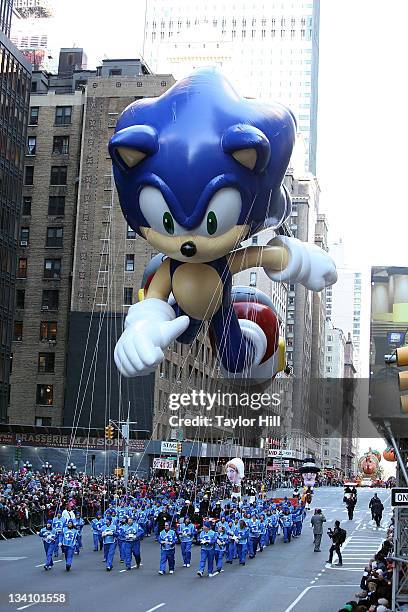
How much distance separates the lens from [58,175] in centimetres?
7331

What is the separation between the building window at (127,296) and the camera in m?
65.4

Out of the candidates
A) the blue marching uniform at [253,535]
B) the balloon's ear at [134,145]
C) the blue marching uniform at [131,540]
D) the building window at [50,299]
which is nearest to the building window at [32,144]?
the building window at [50,299]

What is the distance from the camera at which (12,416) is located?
67.8 meters

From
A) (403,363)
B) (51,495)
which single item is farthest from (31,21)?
(403,363)

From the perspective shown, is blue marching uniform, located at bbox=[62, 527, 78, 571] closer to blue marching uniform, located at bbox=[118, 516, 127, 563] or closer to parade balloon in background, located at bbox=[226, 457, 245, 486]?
blue marching uniform, located at bbox=[118, 516, 127, 563]

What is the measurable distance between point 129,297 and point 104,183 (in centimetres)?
981

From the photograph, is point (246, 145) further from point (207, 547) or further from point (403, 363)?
point (207, 547)

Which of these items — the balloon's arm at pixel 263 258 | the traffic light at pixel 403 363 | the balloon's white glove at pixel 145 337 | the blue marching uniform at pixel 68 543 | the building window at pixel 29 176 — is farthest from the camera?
the building window at pixel 29 176

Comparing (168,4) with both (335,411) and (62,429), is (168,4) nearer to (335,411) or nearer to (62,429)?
(335,411)

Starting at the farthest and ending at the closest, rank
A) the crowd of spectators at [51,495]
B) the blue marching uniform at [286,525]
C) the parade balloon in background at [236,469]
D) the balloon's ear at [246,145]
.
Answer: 1. the crowd of spectators at [51,495]
2. the blue marching uniform at [286,525]
3. the parade balloon in background at [236,469]
4. the balloon's ear at [246,145]

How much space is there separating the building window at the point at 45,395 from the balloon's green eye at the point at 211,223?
55771mm

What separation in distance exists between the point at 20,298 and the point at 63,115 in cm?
1452

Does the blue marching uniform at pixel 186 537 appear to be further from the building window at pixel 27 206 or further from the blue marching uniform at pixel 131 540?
the building window at pixel 27 206

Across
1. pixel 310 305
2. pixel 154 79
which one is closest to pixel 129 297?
pixel 154 79
